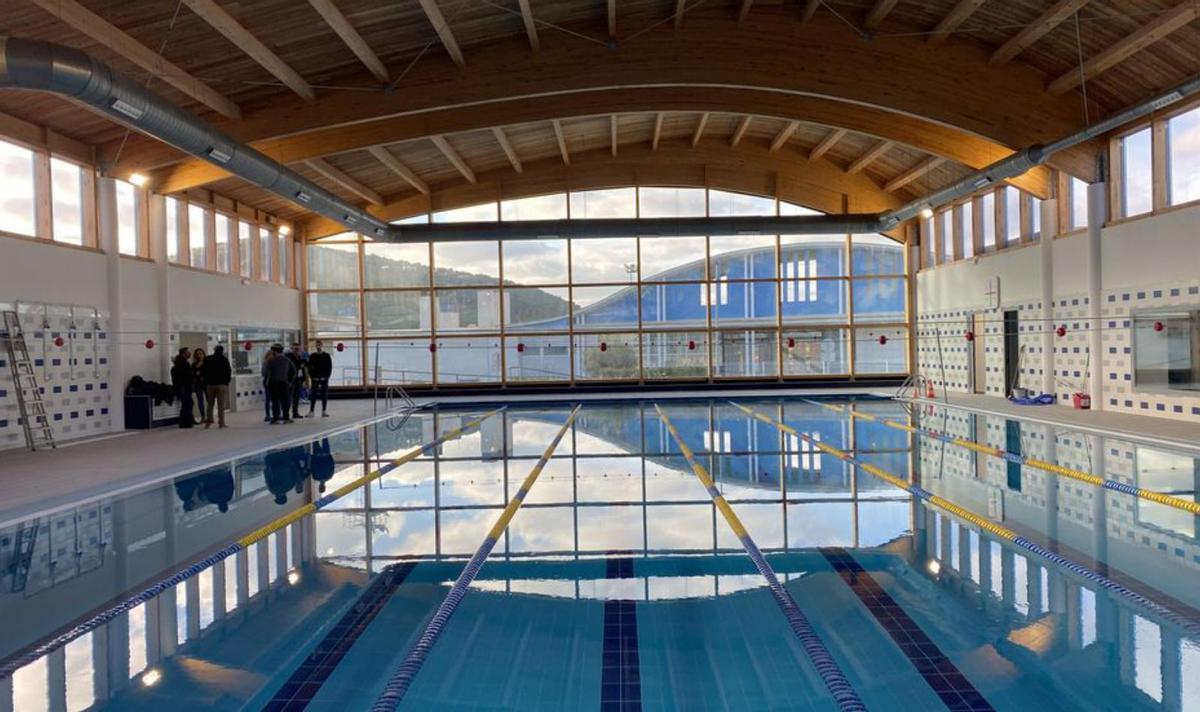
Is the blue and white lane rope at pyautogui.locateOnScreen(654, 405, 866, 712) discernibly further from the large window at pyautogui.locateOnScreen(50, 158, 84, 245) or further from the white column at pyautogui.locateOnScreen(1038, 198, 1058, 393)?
the large window at pyautogui.locateOnScreen(50, 158, 84, 245)

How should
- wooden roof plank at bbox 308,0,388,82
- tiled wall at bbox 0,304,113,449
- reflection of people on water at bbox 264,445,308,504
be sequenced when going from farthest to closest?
tiled wall at bbox 0,304,113,449 < wooden roof plank at bbox 308,0,388,82 < reflection of people on water at bbox 264,445,308,504

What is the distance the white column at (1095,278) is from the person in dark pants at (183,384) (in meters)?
16.1

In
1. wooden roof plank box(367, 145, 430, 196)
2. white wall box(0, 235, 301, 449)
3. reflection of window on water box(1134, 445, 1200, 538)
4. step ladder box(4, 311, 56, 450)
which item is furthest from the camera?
wooden roof plank box(367, 145, 430, 196)

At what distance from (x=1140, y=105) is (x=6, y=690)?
12.9 metres

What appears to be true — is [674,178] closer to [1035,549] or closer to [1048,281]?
[1048,281]

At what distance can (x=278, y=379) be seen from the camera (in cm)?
1392

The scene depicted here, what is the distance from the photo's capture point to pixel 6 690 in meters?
3.49

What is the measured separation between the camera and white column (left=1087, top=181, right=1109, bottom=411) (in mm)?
13398

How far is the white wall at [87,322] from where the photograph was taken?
11.0 m

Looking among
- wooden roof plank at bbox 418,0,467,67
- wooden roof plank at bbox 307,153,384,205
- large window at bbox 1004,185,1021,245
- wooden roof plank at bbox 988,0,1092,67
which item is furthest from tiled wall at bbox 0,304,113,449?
large window at bbox 1004,185,1021,245

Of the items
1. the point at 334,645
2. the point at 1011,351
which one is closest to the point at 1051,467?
the point at 334,645

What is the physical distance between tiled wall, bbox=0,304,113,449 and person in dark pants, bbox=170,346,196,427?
1040 mm

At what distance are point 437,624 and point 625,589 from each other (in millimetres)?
1185

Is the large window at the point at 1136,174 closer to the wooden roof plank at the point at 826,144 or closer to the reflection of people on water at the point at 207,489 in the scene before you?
the wooden roof plank at the point at 826,144
